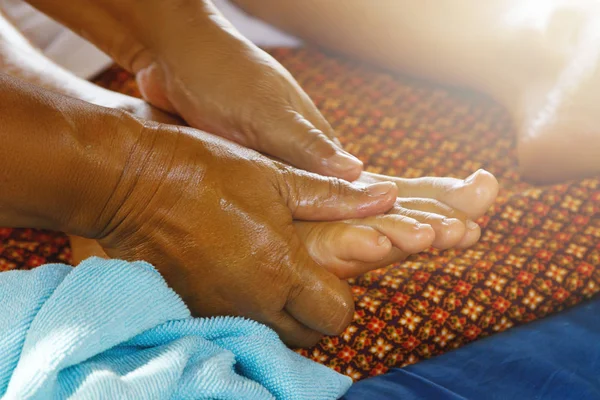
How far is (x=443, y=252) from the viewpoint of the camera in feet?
3.76

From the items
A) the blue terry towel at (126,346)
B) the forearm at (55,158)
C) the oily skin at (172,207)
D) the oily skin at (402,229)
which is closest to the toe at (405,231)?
the oily skin at (402,229)

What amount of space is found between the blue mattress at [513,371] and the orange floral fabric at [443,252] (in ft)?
0.21

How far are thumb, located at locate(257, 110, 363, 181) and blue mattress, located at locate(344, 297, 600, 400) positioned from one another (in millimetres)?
341

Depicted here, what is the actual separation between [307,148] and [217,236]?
0.94 feet

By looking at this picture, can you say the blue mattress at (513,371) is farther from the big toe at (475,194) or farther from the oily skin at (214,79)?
the oily skin at (214,79)

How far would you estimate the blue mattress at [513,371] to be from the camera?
2.71 feet

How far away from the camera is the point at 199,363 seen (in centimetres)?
70

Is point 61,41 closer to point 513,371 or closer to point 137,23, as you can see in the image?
point 137,23

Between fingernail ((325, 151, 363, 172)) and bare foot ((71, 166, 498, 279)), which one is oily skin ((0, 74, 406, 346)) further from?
fingernail ((325, 151, 363, 172))

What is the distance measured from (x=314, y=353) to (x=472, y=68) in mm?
858

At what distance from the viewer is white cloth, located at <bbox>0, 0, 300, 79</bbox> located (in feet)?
5.05

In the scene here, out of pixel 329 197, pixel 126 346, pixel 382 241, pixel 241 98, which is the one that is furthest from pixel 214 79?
pixel 126 346

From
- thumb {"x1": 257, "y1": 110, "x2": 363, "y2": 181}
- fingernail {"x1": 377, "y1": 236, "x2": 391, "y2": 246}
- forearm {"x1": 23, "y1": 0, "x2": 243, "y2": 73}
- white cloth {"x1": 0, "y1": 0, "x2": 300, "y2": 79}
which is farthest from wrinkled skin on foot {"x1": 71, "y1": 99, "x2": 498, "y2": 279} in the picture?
white cloth {"x1": 0, "y1": 0, "x2": 300, "y2": 79}

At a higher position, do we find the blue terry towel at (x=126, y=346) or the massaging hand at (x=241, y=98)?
the massaging hand at (x=241, y=98)
